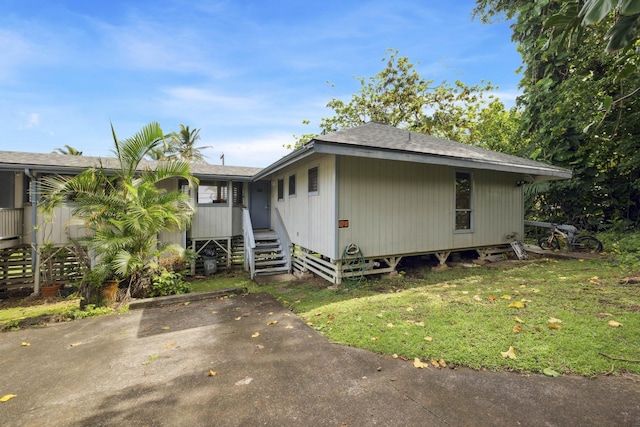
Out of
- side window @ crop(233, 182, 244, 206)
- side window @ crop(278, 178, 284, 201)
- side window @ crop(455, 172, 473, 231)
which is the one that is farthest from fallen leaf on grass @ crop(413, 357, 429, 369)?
side window @ crop(233, 182, 244, 206)

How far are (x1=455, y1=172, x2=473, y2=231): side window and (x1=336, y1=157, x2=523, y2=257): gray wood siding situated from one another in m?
0.19

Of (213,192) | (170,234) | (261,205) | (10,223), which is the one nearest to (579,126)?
(261,205)

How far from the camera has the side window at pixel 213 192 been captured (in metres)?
9.73

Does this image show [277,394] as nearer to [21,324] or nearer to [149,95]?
[21,324]

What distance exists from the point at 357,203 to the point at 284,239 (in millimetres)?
3522

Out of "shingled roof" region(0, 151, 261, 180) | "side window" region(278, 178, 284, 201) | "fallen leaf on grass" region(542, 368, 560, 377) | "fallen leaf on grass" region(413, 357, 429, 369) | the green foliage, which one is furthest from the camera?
"side window" region(278, 178, 284, 201)

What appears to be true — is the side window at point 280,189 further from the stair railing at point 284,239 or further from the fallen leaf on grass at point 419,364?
the fallen leaf on grass at point 419,364

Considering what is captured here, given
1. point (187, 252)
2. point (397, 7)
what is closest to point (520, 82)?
point (397, 7)

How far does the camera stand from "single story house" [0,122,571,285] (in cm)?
616

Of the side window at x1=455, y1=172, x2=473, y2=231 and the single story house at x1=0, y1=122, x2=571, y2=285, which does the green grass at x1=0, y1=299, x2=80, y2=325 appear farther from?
the side window at x1=455, y1=172, x2=473, y2=231

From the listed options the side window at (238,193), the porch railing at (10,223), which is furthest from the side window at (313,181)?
the porch railing at (10,223)

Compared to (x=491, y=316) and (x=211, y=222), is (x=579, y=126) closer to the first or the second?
(x=491, y=316)

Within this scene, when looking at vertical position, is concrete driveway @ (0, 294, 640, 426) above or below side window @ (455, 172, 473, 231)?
below

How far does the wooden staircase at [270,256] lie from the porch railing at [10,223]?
6407mm
